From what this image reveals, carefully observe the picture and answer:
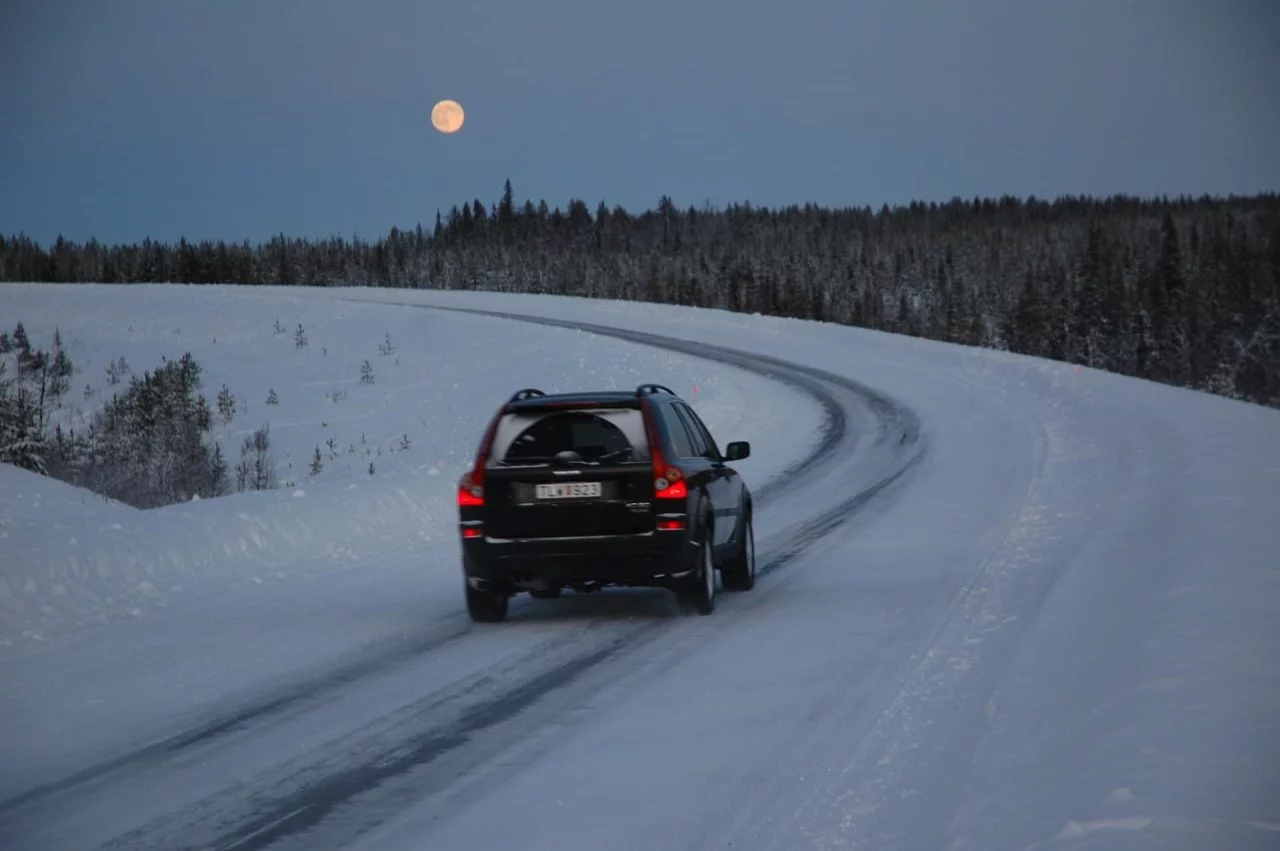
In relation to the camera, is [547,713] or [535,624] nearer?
[547,713]

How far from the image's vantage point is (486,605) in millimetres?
10055

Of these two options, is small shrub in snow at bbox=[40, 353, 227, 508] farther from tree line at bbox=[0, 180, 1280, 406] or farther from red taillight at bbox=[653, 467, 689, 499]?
tree line at bbox=[0, 180, 1280, 406]

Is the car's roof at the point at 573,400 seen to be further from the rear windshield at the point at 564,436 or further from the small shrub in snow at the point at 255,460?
the small shrub in snow at the point at 255,460

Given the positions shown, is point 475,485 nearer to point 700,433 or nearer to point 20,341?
point 700,433

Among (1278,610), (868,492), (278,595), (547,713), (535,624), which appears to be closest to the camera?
(547,713)

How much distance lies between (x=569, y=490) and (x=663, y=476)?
2.30ft

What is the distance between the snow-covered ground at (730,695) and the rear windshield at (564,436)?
129cm

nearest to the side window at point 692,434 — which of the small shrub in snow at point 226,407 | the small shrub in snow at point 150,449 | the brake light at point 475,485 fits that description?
the brake light at point 475,485

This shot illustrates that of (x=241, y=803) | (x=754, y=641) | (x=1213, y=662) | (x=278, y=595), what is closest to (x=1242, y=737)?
(x=1213, y=662)

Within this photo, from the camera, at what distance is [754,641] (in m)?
8.92

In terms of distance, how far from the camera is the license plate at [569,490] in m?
9.72

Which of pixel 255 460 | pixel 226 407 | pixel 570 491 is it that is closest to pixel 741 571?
pixel 570 491

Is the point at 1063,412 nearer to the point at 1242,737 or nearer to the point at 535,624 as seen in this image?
the point at 535,624

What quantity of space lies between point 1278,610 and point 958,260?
541ft
